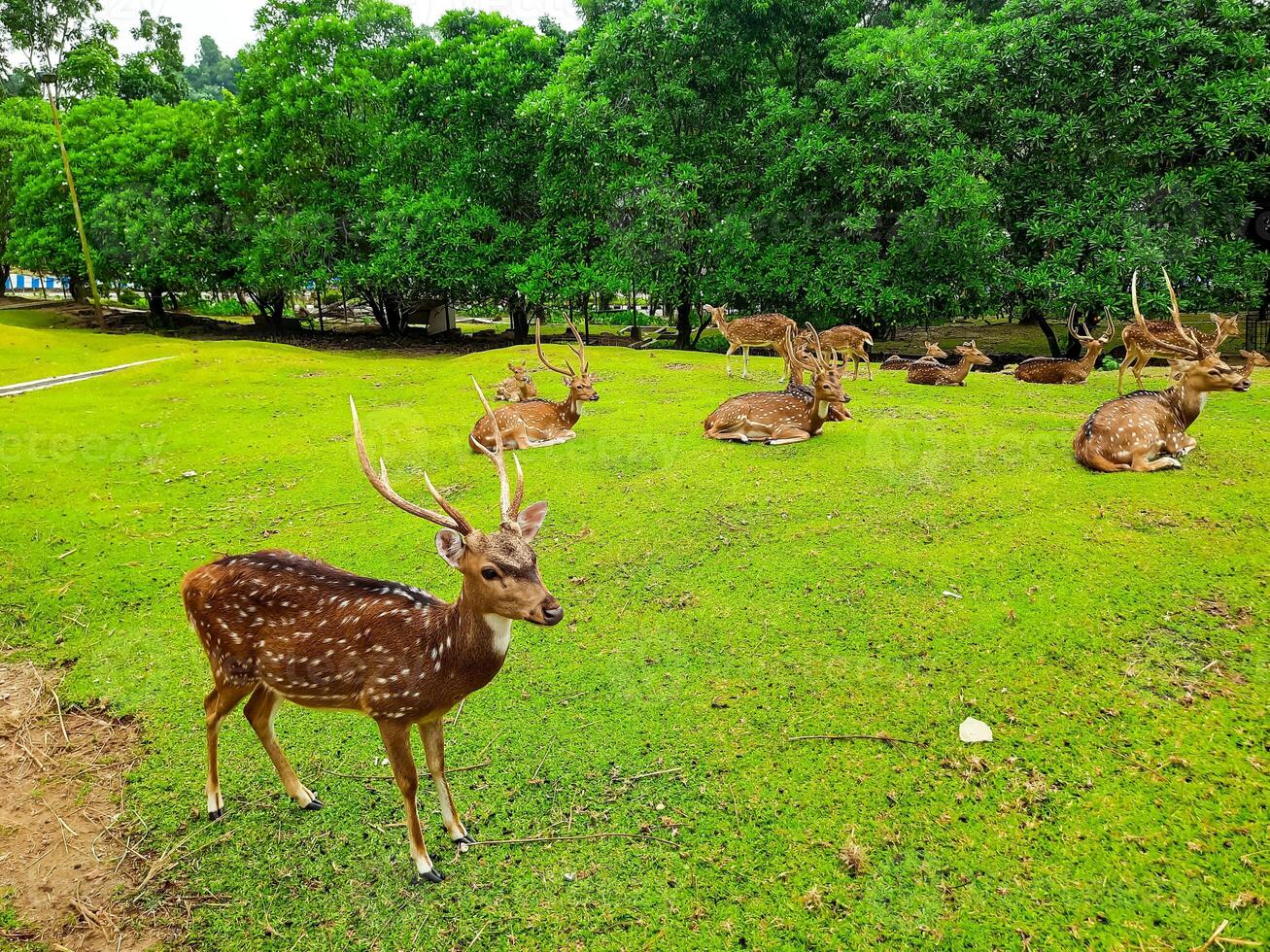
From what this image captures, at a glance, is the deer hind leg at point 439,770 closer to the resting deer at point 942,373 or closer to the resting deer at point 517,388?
the resting deer at point 517,388

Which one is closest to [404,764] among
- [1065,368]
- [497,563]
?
[497,563]

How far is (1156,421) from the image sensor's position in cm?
658

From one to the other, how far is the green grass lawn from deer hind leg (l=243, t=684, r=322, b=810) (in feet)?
0.37

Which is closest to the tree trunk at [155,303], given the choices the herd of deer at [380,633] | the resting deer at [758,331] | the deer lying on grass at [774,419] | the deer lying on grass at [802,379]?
the resting deer at [758,331]

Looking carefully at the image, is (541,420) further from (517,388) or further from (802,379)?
(802,379)

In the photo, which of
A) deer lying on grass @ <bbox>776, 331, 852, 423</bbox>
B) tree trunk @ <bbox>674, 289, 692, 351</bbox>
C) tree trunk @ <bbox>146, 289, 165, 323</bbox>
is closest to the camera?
deer lying on grass @ <bbox>776, 331, 852, 423</bbox>

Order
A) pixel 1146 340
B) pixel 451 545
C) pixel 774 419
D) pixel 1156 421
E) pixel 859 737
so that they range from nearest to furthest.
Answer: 1. pixel 451 545
2. pixel 859 737
3. pixel 1156 421
4. pixel 774 419
5. pixel 1146 340

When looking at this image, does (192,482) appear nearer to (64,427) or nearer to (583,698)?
(64,427)

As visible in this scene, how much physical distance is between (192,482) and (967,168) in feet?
50.5

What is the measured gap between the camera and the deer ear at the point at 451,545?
8.54 ft

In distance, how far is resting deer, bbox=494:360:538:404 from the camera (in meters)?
11.0

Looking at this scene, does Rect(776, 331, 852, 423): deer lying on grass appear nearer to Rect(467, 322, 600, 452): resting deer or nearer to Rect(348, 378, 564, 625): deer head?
Rect(467, 322, 600, 452): resting deer

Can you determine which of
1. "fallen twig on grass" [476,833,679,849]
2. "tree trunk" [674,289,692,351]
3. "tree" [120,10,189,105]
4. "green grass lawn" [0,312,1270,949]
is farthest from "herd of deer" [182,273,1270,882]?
"tree" [120,10,189,105]

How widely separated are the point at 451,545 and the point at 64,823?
2340 millimetres
